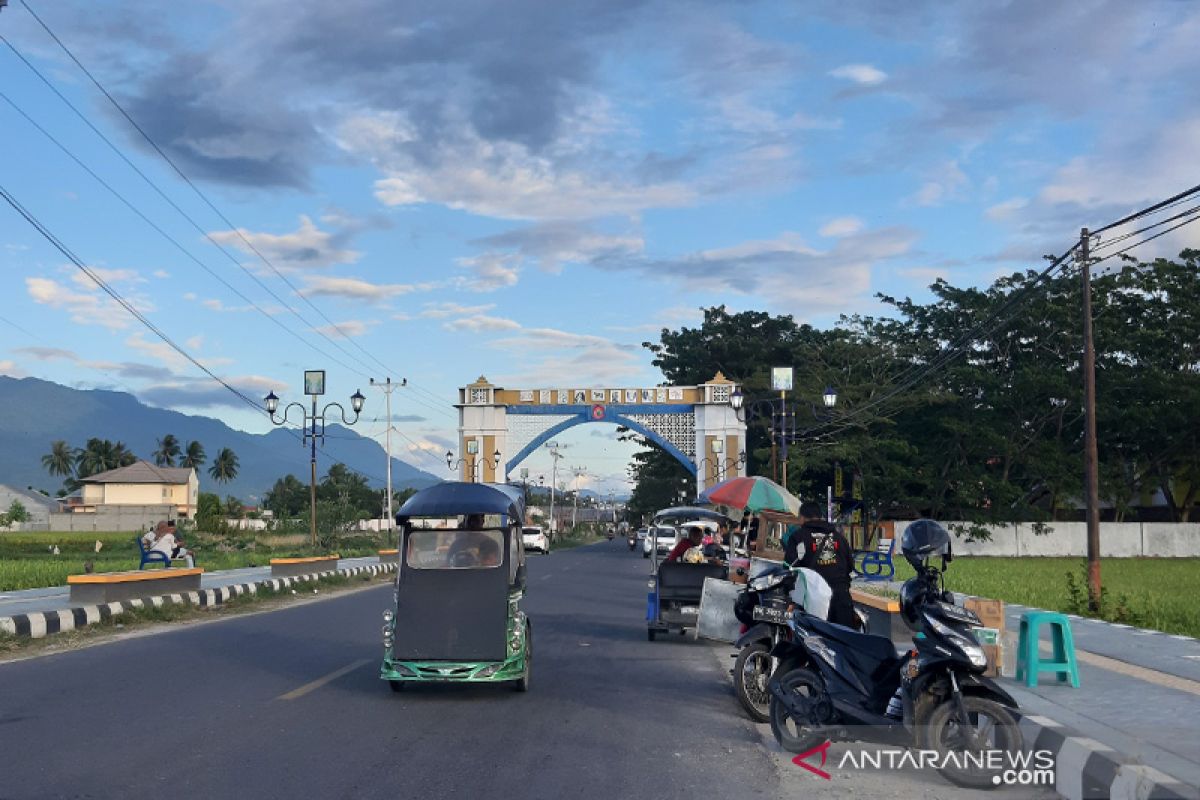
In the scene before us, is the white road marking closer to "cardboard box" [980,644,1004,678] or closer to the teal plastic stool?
"cardboard box" [980,644,1004,678]

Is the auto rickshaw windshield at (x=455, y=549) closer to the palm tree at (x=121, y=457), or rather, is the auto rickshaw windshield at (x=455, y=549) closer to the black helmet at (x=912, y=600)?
the black helmet at (x=912, y=600)

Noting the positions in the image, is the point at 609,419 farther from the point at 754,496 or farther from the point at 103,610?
the point at 103,610

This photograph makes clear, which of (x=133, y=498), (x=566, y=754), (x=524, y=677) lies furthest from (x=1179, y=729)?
(x=133, y=498)

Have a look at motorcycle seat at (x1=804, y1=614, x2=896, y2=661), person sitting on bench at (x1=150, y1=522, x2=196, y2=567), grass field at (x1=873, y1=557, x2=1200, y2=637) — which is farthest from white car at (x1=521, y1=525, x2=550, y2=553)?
motorcycle seat at (x1=804, y1=614, x2=896, y2=661)

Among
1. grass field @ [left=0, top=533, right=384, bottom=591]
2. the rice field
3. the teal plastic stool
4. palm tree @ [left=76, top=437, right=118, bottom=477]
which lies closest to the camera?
the teal plastic stool

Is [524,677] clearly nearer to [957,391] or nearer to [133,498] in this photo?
[957,391]

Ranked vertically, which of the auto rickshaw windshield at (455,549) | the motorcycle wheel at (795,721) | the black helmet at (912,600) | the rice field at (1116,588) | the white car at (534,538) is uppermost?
the auto rickshaw windshield at (455,549)

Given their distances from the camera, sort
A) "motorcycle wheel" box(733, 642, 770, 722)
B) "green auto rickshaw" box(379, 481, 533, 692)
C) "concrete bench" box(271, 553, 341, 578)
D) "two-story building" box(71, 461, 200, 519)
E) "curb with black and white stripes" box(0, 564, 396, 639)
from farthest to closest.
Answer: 1. "two-story building" box(71, 461, 200, 519)
2. "concrete bench" box(271, 553, 341, 578)
3. "curb with black and white stripes" box(0, 564, 396, 639)
4. "green auto rickshaw" box(379, 481, 533, 692)
5. "motorcycle wheel" box(733, 642, 770, 722)

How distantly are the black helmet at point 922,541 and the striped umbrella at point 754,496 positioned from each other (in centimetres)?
1013

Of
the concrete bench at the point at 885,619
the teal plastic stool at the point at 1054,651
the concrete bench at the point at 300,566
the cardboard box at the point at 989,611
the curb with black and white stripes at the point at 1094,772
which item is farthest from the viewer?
the concrete bench at the point at 300,566

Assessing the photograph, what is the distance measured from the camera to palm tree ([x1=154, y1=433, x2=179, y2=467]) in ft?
452

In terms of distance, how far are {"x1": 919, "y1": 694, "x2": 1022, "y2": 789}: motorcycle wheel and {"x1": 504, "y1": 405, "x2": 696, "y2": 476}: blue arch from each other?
5792cm

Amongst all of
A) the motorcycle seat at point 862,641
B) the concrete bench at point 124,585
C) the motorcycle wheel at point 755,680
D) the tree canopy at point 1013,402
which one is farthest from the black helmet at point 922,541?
the tree canopy at point 1013,402

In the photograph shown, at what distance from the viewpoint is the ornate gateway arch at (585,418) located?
64.2m
